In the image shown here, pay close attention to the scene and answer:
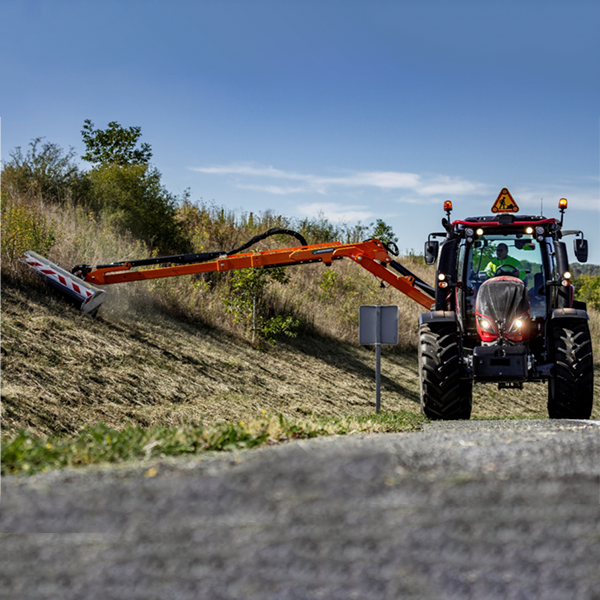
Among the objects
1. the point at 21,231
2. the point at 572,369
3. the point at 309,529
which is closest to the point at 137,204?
the point at 21,231

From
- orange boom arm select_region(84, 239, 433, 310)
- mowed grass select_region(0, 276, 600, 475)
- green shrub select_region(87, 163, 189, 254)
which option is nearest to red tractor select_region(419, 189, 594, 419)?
mowed grass select_region(0, 276, 600, 475)

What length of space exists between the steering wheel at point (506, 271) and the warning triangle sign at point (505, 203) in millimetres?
975

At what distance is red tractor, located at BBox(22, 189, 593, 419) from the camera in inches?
385

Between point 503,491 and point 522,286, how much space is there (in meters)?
6.77

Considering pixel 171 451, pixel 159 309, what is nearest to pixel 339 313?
pixel 159 309

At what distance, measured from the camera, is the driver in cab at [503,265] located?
423 inches

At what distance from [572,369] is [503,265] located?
1879 mm

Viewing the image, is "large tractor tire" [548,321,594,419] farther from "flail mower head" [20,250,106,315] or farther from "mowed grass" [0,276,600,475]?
"flail mower head" [20,250,106,315]

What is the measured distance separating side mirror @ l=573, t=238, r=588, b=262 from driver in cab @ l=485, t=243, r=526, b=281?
0.83 m

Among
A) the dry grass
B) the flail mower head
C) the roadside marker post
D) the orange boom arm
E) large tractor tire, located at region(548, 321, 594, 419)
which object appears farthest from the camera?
the flail mower head

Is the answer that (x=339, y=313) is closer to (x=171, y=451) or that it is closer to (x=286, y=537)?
(x=171, y=451)

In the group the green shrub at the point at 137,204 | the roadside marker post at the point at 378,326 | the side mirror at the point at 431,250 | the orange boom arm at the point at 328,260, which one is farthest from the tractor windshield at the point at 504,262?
the green shrub at the point at 137,204

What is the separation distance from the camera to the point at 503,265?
424 inches

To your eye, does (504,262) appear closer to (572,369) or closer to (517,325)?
(517,325)
